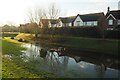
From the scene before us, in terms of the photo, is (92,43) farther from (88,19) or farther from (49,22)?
(88,19)

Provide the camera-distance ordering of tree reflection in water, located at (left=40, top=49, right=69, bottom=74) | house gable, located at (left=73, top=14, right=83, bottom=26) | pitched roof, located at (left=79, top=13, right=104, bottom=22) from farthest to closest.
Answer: house gable, located at (left=73, top=14, right=83, bottom=26) < pitched roof, located at (left=79, top=13, right=104, bottom=22) < tree reflection in water, located at (left=40, top=49, right=69, bottom=74)

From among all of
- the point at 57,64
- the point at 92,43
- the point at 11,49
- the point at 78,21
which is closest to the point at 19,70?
the point at 57,64

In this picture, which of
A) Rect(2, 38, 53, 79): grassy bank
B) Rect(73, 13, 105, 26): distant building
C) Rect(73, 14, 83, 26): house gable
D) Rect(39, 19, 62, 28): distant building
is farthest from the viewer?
Rect(73, 14, 83, 26): house gable

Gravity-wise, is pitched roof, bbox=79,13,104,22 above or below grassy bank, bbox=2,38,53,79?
above

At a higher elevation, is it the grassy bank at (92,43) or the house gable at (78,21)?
the house gable at (78,21)

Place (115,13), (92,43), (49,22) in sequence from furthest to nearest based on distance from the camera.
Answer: (49,22) → (115,13) → (92,43)

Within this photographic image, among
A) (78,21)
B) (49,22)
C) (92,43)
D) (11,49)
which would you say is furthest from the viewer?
(78,21)

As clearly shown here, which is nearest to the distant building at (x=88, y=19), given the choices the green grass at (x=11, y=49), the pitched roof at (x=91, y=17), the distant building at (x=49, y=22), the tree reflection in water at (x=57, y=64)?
the pitched roof at (x=91, y=17)

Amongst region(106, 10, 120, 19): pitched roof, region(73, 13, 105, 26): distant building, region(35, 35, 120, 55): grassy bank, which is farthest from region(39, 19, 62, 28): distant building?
region(106, 10, 120, 19): pitched roof

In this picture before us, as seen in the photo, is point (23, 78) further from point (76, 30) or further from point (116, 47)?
point (76, 30)

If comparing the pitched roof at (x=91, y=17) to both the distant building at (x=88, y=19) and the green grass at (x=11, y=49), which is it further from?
the green grass at (x=11, y=49)

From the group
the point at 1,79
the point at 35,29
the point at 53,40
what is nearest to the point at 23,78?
the point at 1,79

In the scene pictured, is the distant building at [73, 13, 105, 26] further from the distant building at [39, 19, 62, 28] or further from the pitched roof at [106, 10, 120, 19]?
the distant building at [39, 19, 62, 28]

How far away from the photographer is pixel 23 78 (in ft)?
42.9
